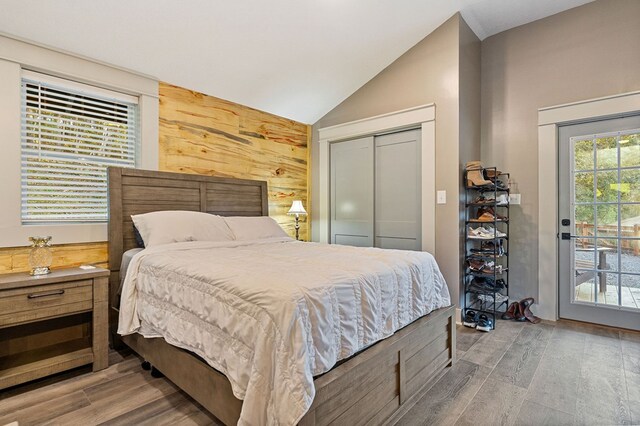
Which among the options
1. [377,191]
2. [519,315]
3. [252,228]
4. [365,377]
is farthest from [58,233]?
[519,315]

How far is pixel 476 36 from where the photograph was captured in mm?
3535

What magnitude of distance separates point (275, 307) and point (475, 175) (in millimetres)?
2587

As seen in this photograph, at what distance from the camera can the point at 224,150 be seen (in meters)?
3.58

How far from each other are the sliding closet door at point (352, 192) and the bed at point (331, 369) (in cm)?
132

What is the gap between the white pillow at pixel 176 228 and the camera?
8.23 ft

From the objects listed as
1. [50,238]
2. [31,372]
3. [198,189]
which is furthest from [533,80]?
[31,372]

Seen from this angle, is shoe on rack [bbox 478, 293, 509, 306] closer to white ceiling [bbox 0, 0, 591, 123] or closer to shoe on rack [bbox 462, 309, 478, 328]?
shoe on rack [bbox 462, 309, 478, 328]

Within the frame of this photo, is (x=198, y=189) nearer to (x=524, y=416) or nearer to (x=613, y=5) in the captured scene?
(x=524, y=416)

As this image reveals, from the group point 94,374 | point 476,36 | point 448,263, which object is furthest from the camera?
point 476,36

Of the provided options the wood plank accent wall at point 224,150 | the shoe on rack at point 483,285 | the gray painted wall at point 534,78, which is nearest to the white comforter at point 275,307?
the wood plank accent wall at point 224,150

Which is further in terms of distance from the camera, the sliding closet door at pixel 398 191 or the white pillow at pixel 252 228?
the sliding closet door at pixel 398 191

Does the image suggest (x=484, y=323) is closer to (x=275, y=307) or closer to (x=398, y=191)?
(x=398, y=191)

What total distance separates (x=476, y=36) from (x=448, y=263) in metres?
2.47

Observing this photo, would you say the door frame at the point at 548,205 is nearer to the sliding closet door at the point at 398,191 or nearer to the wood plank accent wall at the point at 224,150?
A: the sliding closet door at the point at 398,191
